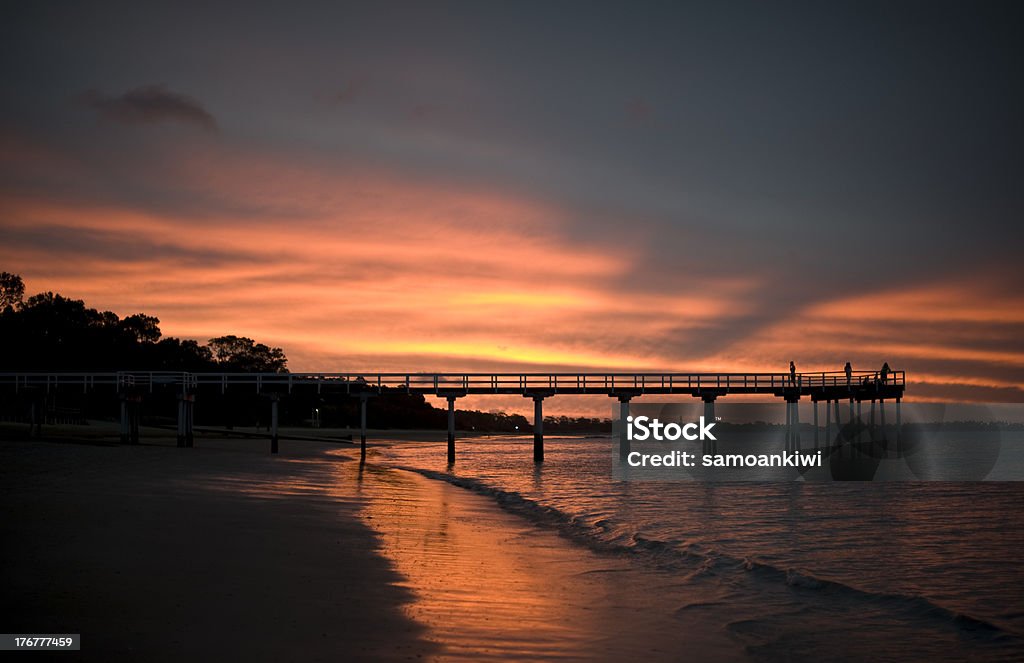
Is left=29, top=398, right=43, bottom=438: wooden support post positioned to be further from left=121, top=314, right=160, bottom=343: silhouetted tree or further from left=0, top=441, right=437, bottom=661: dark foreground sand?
left=121, top=314, right=160, bottom=343: silhouetted tree

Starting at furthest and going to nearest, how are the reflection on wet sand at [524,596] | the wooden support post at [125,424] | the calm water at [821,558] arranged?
the wooden support post at [125,424]
the calm water at [821,558]
the reflection on wet sand at [524,596]

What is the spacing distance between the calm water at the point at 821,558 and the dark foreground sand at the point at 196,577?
445 cm

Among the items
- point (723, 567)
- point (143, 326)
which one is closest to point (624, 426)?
point (723, 567)

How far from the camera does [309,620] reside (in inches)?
385

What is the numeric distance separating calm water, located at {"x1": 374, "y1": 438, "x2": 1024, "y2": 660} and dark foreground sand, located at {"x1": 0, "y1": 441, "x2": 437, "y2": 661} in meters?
4.45

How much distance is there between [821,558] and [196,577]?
479 inches

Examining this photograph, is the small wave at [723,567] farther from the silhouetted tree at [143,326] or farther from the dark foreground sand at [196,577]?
the silhouetted tree at [143,326]

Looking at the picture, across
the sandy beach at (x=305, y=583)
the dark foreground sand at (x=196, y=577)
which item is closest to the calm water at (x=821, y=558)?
the sandy beach at (x=305, y=583)

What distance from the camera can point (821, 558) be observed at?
58.7 ft

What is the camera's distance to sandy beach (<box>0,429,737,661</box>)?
8.98m

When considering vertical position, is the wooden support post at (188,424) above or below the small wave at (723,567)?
above

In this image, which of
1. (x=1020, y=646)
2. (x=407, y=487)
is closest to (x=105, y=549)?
(x=1020, y=646)

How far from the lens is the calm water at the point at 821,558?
36.8 ft

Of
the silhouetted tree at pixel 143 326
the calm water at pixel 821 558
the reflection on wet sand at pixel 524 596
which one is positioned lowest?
the calm water at pixel 821 558
